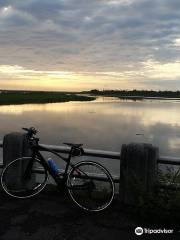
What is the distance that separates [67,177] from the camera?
6.75 m

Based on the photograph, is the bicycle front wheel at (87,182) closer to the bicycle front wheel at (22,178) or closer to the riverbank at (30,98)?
the bicycle front wheel at (22,178)

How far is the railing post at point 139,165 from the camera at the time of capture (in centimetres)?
661

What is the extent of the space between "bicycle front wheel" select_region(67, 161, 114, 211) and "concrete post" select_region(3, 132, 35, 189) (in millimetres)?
1135

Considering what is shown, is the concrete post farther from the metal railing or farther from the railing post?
the railing post

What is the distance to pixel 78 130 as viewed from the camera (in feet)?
90.1

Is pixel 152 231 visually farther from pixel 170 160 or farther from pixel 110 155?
pixel 110 155

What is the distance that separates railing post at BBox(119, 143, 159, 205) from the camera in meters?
6.61

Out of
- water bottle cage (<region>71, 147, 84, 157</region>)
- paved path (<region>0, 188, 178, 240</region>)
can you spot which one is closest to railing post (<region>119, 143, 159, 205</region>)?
paved path (<region>0, 188, 178, 240</region>)

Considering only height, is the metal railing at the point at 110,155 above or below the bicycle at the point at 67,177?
above

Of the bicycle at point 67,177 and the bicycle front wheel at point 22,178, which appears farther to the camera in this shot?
the bicycle front wheel at point 22,178

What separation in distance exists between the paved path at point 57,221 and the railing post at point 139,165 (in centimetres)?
58

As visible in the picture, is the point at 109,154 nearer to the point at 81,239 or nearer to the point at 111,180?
the point at 111,180

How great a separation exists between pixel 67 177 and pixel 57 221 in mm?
960

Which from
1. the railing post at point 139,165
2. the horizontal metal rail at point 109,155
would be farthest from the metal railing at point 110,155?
the railing post at point 139,165
